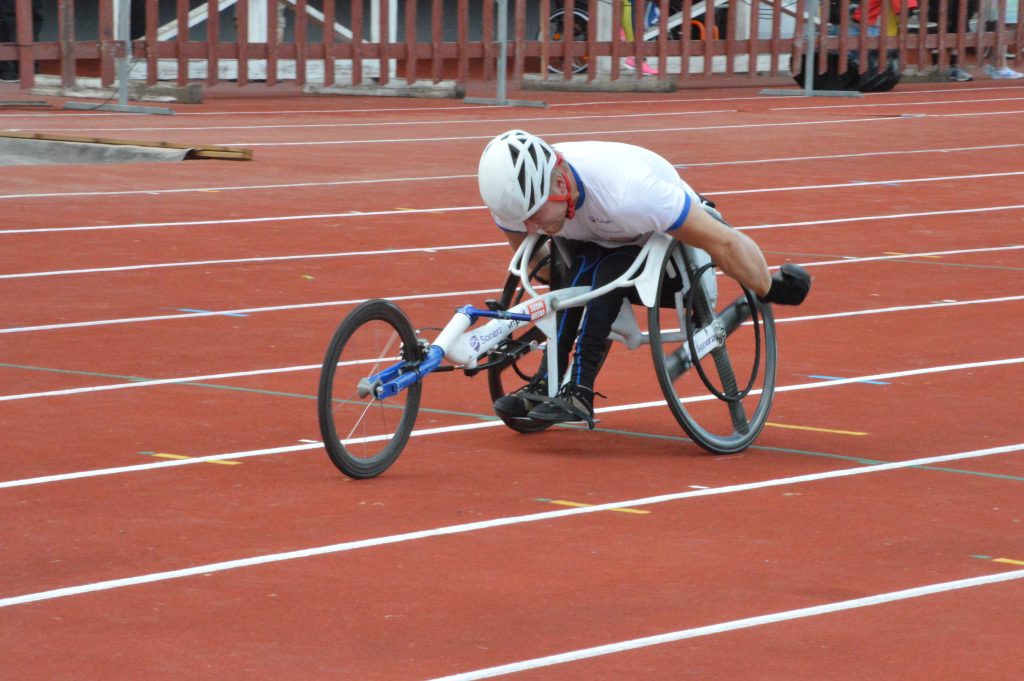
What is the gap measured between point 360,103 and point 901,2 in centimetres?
865

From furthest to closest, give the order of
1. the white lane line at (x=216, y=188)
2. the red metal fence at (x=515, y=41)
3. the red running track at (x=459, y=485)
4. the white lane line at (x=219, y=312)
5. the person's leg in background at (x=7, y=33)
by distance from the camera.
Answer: the red metal fence at (x=515, y=41)
the person's leg in background at (x=7, y=33)
the white lane line at (x=216, y=188)
the white lane line at (x=219, y=312)
the red running track at (x=459, y=485)

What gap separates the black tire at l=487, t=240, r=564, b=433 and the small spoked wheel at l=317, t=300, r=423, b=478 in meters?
0.44

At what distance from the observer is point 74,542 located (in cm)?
586

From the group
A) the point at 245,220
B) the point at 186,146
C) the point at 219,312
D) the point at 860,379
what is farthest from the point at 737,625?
the point at 186,146

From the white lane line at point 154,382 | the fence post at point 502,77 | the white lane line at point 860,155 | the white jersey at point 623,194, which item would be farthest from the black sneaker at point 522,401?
the fence post at point 502,77

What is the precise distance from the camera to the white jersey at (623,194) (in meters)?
6.85

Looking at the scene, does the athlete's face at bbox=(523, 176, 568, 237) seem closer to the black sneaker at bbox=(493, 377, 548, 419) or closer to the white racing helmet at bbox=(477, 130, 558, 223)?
the white racing helmet at bbox=(477, 130, 558, 223)

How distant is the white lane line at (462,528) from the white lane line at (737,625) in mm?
1161

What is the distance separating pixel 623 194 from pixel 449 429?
4.38 ft

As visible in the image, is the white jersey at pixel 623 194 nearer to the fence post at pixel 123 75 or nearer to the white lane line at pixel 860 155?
the white lane line at pixel 860 155

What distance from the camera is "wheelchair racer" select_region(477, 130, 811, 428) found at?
265 inches

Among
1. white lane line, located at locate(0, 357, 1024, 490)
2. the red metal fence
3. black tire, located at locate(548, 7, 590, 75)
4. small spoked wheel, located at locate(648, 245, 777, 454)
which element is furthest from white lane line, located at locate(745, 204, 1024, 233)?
black tire, located at locate(548, 7, 590, 75)

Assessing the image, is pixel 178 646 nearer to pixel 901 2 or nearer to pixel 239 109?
pixel 239 109

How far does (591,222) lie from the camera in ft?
22.9
